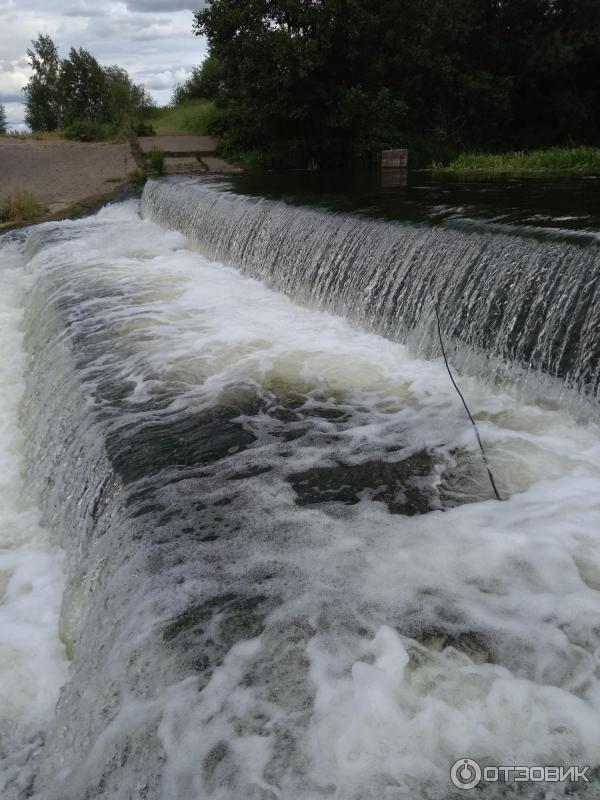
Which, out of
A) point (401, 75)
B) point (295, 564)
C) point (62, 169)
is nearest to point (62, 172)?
point (62, 169)

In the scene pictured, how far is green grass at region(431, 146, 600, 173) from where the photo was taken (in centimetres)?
1206

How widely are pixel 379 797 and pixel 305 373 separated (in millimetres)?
3379

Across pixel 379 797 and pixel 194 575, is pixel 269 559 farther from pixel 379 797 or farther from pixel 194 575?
pixel 379 797

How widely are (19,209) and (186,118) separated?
9427mm

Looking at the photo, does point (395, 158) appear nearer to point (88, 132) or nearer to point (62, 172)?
point (62, 172)

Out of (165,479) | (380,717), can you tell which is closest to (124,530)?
(165,479)

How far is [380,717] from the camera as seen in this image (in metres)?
2.12

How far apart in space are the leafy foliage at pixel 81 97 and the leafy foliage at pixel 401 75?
3893mm

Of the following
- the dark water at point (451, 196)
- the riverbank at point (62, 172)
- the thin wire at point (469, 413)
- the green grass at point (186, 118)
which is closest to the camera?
the thin wire at point (469, 413)

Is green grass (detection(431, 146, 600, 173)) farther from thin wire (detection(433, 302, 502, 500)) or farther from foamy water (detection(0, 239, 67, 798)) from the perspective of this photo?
foamy water (detection(0, 239, 67, 798))

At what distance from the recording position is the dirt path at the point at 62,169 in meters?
13.9

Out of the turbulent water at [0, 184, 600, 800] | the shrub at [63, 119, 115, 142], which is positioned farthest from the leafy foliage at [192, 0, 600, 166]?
the turbulent water at [0, 184, 600, 800]

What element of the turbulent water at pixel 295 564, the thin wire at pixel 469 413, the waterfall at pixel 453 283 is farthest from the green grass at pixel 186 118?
the thin wire at pixel 469 413

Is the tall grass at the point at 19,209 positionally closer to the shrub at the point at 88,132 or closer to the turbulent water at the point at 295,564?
the shrub at the point at 88,132
